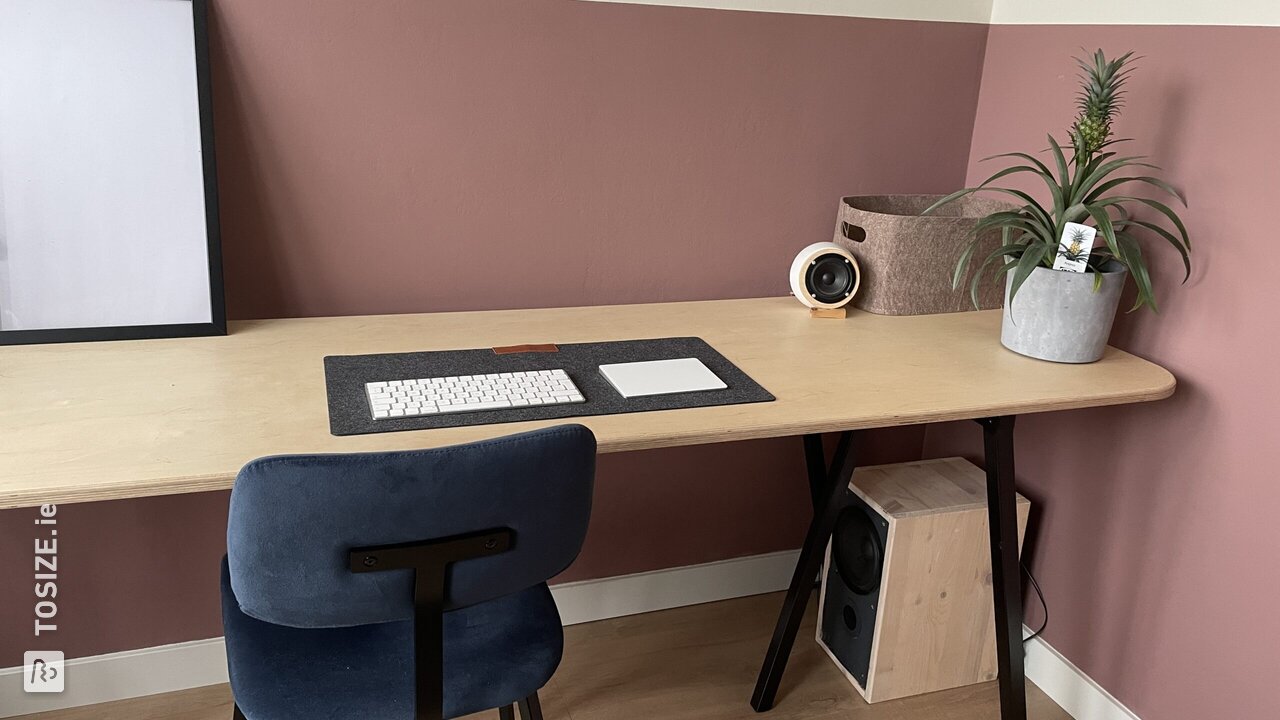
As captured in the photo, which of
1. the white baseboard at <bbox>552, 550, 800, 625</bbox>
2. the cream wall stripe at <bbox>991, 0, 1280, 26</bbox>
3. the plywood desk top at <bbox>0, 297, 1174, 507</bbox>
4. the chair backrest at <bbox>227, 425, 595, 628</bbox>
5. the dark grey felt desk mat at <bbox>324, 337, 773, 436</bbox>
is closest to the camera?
the chair backrest at <bbox>227, 425, 595, 628</bbox>

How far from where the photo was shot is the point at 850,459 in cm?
189

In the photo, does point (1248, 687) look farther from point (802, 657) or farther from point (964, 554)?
point (802, 657)

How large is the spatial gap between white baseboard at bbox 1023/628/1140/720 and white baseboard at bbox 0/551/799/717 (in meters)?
0.61

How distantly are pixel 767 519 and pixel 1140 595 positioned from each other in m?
0.85

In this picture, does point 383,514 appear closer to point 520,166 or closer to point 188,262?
point 188,262

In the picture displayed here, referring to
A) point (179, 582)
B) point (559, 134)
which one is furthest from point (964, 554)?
point (179, 582)

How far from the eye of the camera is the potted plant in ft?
5.65

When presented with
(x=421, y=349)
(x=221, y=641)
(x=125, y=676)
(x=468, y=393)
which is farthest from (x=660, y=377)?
(x=125, y=676)

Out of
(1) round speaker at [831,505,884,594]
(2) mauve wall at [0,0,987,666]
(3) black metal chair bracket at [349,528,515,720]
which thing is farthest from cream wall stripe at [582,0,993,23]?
(3) black metal chair bracket at [349,528,515,720]

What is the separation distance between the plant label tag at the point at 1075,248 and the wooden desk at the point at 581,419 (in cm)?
18

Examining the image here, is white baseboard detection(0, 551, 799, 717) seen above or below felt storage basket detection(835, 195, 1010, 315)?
below

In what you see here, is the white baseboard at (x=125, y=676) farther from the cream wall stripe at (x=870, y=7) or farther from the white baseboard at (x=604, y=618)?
the cream wall stripe at (x=870, y=7)

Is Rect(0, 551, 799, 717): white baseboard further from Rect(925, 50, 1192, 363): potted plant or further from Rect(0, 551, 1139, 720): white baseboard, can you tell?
Rect(925, 50, 1192, 363): potted plant

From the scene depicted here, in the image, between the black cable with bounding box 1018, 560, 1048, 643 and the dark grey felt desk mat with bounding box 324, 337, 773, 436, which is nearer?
the dark grey felt desk mat with bounding box 324, 337, 773, 436
